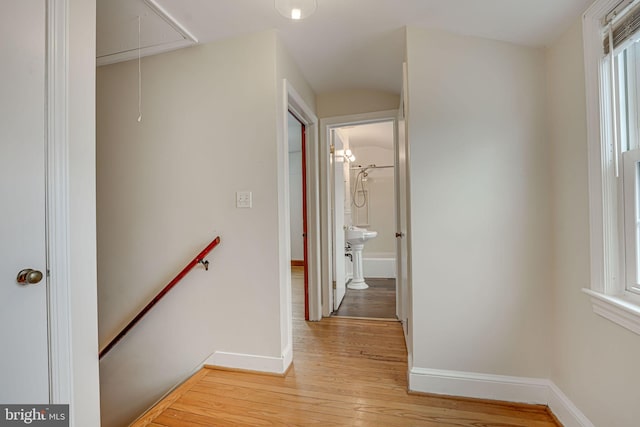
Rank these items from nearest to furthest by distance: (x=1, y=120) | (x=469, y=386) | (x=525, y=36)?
(x=1, y=120)
(x=525, y=36)
(x=469, y=386)

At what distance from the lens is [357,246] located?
3957 millimetres

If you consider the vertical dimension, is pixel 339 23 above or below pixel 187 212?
above

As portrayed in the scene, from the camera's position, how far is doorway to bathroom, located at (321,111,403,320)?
296cm

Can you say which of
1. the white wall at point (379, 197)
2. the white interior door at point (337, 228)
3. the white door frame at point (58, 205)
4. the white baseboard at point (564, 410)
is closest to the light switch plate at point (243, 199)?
the white door frame at point (58, 205)

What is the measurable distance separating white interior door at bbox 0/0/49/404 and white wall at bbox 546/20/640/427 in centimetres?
216

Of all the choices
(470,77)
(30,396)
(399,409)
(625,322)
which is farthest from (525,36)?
(30,396)

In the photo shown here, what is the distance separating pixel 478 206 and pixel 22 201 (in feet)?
6.78

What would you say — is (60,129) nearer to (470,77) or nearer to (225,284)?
(225,284)

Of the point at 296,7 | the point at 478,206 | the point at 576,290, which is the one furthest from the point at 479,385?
the point at 296,7

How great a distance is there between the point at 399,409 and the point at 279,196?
1.44 m

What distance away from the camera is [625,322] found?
3.62 ft

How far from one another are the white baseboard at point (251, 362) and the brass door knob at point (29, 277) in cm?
131

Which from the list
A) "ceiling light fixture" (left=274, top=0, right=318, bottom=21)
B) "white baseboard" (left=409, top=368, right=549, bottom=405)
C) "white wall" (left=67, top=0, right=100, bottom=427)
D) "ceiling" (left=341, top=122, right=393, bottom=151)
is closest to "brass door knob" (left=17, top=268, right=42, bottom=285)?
"white wall" (left=67, top=0, right=100, bottom=427)

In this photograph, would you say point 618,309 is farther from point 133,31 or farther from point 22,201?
point 133,31
